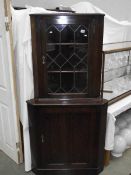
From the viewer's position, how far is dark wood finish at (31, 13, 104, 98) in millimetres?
1742

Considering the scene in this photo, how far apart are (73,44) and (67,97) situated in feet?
1.71

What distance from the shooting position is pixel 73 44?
6.00 ft

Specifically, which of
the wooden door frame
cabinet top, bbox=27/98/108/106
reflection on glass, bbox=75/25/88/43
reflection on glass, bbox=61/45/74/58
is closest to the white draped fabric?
the wooden door frame

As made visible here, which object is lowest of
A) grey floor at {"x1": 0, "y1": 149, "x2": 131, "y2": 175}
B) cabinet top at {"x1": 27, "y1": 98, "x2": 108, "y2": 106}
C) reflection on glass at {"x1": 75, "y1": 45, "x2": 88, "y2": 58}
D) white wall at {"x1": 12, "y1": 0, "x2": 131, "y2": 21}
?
grey floor at {"x1": 0, "y1": 149, "x2": 131, "y2": 175}

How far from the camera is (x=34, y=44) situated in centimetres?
183

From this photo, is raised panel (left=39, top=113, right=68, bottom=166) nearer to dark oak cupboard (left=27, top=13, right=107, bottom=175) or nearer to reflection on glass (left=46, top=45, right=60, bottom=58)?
dark oak cupboard (left=27, top=13, right=107, bottom=175)

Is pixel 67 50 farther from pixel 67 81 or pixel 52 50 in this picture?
pixel 67 81

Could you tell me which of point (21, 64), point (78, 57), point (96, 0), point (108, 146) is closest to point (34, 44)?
point (21, 64)

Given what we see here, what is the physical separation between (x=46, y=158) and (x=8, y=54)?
1156 millimetres

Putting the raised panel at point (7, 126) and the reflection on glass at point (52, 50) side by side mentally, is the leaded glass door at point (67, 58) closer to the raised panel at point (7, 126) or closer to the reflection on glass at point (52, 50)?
the reflection on glass at point (52, 50)

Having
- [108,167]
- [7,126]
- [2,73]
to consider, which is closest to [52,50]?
[2,73]

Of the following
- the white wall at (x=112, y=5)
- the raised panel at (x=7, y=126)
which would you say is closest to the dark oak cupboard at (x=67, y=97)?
the raised panel at (x=7, y=126)

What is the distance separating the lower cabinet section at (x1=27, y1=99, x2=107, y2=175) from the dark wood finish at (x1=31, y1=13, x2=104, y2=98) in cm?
12

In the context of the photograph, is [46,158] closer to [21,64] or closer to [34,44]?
[21,64]
